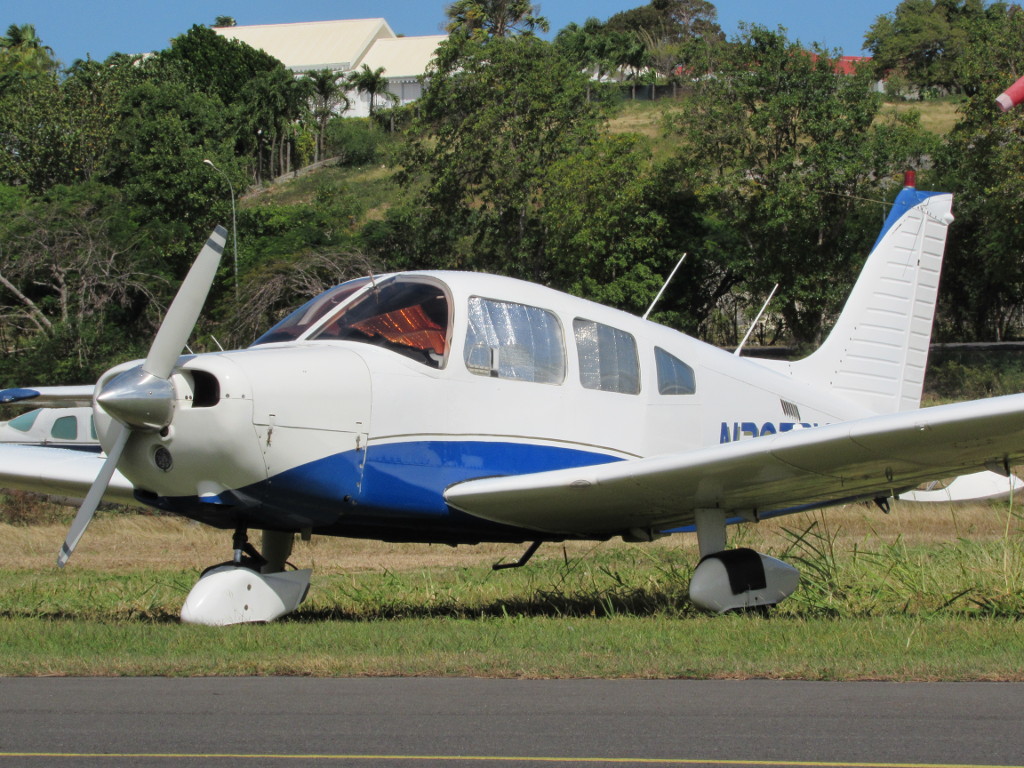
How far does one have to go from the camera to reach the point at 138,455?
A: 290 inches

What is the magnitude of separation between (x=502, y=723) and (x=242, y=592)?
3.54 metres

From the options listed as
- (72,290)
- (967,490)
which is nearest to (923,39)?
(72,290)

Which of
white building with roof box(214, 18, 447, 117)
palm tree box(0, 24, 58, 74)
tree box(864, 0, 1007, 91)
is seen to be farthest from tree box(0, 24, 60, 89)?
tree box(864, 0, 1007, 91)

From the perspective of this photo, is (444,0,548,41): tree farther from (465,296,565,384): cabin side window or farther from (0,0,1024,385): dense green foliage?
(465,296,565,384): cabin side window

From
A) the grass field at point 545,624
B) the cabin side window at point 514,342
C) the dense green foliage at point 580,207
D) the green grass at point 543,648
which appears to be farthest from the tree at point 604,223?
the green grass at point 543,648

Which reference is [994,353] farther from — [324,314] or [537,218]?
[324,314]

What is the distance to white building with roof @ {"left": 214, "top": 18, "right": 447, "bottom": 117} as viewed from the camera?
368 ft

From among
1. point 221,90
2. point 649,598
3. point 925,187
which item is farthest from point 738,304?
point 221,90

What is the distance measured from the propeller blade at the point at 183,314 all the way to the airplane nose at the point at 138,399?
0.07 meters

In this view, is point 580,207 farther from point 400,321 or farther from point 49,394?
point 49,394

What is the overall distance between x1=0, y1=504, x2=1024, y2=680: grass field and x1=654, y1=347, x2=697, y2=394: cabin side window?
1704 mm

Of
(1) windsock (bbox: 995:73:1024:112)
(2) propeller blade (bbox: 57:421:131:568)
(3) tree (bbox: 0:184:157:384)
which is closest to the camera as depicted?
(2) propeller blade (bbox: 57:421:131:568)

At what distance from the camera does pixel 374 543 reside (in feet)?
63.6

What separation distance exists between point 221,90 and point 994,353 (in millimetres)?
63784
